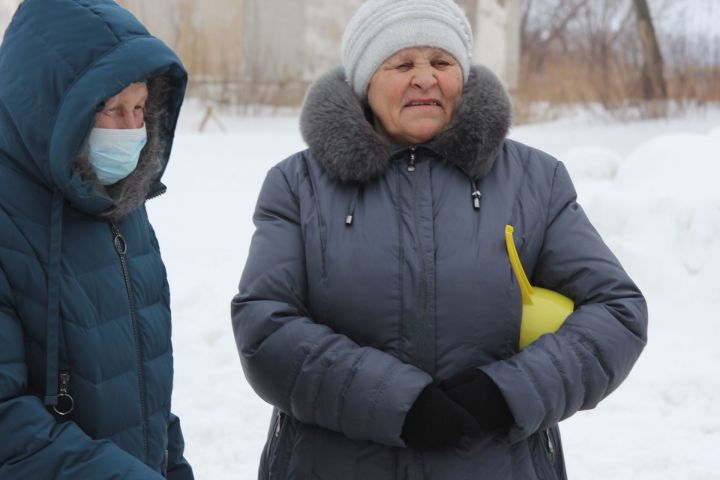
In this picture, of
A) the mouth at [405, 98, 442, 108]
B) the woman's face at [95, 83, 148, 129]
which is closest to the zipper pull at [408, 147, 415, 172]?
the mouth at [405, 98, 442, 108]

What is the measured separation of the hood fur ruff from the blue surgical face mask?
469 millimetres

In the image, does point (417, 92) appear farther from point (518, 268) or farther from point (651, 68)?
point (651, 68)

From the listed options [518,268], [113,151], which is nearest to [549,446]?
[518,268]

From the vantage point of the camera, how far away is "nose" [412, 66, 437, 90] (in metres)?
2.36

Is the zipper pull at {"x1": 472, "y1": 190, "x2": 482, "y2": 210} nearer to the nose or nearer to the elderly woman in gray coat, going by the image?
the elderly woman in gray coat

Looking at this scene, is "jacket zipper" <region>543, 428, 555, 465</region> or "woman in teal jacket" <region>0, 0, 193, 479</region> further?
"jacket zipper" <region>543, 428, 555, 465</region>

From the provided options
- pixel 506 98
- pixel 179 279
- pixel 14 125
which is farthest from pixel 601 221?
pixel 14 125

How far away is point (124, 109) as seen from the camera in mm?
2074

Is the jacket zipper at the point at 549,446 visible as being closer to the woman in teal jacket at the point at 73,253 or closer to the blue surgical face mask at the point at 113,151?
the woman in teal jacket at the point at 73,253

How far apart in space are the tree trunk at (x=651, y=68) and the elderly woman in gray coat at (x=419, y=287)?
13.6 m

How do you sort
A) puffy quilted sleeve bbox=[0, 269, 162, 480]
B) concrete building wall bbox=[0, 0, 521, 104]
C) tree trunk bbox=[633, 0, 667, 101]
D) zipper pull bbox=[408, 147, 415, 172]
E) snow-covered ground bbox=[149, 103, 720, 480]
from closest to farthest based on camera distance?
puffy quilted sleeve bbox=[0, 269, 162, 480] < zipper pull bbox=[408, 147, 415, 172] < snow-covered ground bbox=[149, 103, 720, 480] < tree trunk bbox=[633, 0, 667, 101] < concrete building wall bbox=[0, 0, 521, 104]

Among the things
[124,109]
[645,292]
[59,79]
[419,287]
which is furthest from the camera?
[645,292]

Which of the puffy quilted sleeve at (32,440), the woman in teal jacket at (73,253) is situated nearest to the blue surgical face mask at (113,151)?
the woman in teal jacket at (73,253)

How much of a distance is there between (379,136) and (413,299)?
0.44 metres
